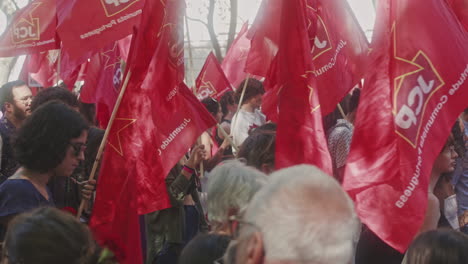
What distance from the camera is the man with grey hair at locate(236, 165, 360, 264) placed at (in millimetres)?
2373

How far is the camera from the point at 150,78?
19.1 ft

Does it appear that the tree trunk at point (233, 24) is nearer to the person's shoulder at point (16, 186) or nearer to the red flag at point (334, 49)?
the red flag at point (334, 49)

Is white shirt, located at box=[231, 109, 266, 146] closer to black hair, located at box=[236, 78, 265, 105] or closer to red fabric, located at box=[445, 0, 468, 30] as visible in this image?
black hair, located at box=[236, 78, 265, 105]

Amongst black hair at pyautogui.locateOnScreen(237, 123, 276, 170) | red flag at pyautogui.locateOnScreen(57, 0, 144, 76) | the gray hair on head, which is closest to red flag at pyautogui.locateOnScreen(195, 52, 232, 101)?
red flag at pyautogui.locateOnScreen(57, 0, 144, 76)

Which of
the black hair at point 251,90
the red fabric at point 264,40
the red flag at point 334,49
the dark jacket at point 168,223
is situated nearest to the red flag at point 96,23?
the red fabric at point 264,40

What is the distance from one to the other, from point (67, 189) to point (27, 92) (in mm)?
2291

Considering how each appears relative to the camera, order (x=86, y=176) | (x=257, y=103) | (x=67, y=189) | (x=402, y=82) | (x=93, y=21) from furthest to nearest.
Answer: (x=257, y=103) < (x=93, y=21) < (x=86, y=176) < (x=67, y=189) < (x=402, y=82)

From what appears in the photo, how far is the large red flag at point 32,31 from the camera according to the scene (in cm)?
892

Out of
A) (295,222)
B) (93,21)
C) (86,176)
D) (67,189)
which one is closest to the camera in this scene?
(295,222)

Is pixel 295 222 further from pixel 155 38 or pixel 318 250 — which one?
pixel 155 38

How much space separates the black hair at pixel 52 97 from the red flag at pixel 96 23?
30.0 inches

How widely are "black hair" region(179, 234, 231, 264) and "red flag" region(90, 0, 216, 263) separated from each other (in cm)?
154

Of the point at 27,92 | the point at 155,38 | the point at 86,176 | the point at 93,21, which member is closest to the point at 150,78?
the point at 155,38

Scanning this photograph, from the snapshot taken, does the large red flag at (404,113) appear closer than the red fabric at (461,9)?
Yes
